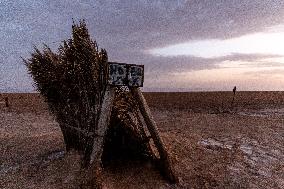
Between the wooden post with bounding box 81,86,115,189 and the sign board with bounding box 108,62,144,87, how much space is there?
0.21 metres

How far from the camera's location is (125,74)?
7.50 meters

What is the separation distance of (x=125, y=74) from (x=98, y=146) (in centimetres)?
164

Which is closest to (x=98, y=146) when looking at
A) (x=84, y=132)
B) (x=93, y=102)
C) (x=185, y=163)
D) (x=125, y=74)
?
(x=84, y=132)

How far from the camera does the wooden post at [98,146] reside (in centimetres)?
736

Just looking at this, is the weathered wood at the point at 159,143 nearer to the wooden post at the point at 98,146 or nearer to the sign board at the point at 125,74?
the sign board at the point at 125,74

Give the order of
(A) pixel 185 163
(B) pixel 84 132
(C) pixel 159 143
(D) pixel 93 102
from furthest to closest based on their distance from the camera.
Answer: (A) pixel 185 163, (C) pixel 159 143, (B) pixel 84 132, (D) pixel 93 102

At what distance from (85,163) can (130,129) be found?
5.39 feet

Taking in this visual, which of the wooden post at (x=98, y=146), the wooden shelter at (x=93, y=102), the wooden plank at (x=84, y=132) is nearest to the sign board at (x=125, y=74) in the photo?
the wooden shelter at (x=93, y=102)

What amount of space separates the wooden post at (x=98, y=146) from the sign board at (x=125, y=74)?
21 cm

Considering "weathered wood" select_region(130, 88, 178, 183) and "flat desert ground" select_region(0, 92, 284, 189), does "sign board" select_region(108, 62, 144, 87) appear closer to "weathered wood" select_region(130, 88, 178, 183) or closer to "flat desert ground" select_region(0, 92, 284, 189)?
"weathered wood" select_region(130, 88, 178, 183)

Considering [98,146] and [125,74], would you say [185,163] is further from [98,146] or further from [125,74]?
[125,74]

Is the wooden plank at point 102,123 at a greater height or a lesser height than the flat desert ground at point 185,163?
greater

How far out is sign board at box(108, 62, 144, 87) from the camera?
7.29 metres

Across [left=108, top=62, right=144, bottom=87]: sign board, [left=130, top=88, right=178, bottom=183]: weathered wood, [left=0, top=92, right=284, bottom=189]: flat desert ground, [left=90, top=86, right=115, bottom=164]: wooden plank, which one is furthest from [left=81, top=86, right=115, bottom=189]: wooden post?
[left=130, top=88, right=178, bottom=183]: weathered wood
